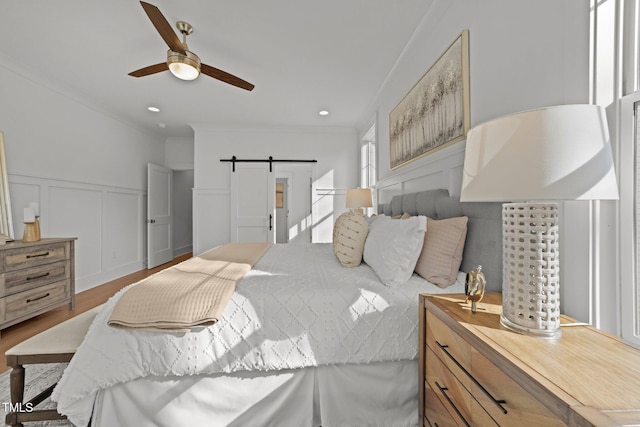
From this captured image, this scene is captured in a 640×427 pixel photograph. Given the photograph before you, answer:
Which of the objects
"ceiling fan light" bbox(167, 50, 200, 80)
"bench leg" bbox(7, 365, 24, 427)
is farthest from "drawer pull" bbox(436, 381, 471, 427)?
"ceiling fan light" bbox(167, 50, 200, 80)

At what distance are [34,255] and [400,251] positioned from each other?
3235 mm

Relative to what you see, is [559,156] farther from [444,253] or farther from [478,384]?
[444,253]

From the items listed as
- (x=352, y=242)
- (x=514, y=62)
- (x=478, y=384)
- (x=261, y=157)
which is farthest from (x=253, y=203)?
(x=478, y=384)

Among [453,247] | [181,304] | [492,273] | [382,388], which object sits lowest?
[382,388]

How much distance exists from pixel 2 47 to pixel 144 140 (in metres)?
2.40

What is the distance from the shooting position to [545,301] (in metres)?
0.77

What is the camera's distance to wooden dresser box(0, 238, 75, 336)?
2227 mm

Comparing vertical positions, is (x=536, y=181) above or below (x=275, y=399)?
above

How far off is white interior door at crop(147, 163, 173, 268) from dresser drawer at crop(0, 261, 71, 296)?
200cm

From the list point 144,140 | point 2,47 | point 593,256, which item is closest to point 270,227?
point 144,140

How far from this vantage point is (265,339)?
121cm

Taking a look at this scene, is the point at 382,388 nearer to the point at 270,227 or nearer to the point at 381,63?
the point at 381,63

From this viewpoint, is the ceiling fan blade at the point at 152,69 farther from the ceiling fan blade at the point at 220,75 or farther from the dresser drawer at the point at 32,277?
the dresser drawer at the point at 32,277

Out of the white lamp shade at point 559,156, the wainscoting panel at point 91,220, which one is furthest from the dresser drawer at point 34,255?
the white lamp shade at point 559,156
